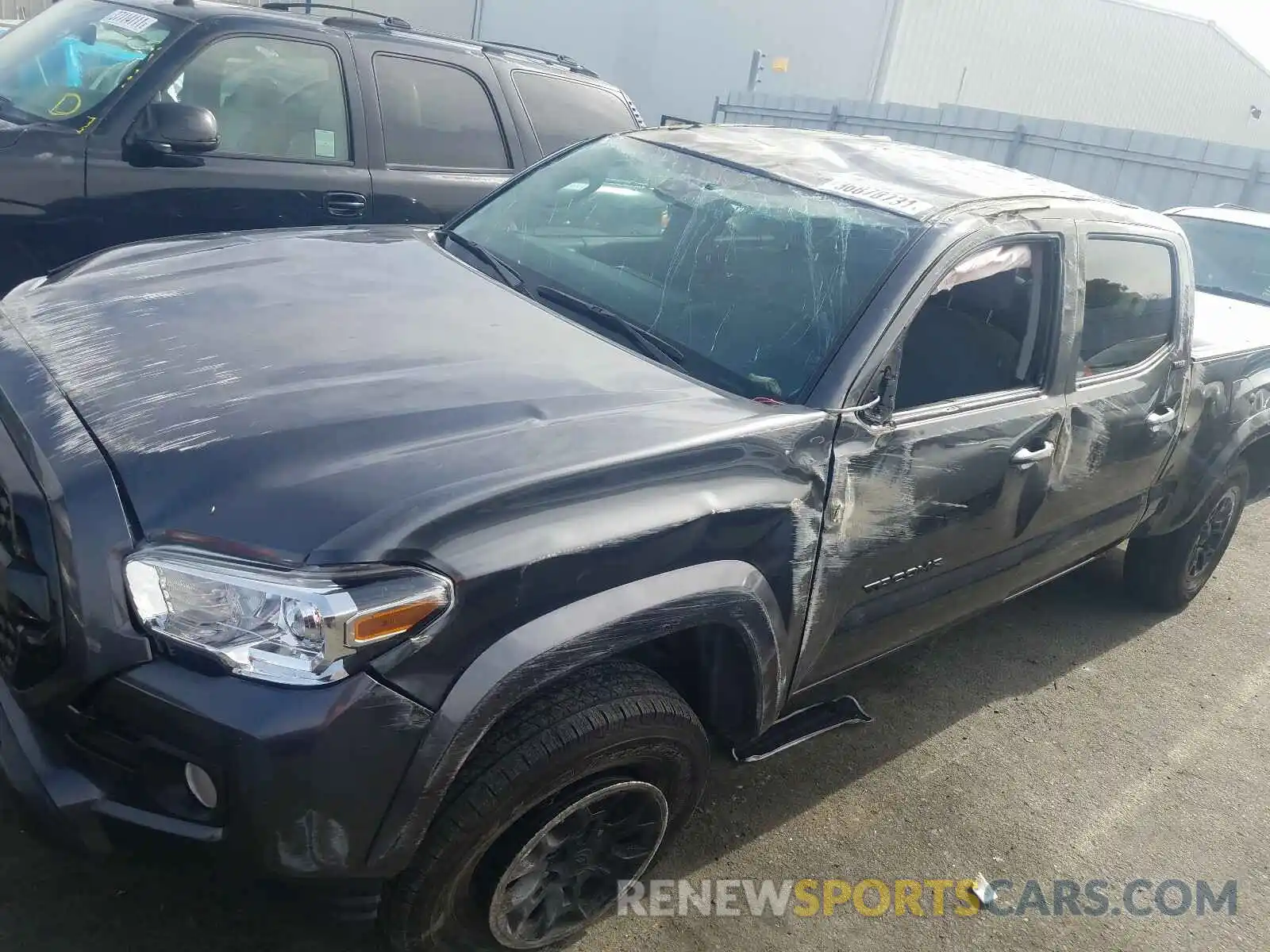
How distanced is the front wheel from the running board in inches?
91.3

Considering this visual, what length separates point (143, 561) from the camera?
6.06ft

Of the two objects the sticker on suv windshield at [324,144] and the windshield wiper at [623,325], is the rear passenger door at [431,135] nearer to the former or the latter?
the sticker on suv windshield at [324,144]

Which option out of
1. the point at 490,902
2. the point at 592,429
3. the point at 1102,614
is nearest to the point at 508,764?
the point at 490,902

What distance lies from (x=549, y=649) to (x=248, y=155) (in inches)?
135

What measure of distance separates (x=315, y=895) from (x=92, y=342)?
4.42 feet

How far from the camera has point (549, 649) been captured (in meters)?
1.98

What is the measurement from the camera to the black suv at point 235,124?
13.6 ft

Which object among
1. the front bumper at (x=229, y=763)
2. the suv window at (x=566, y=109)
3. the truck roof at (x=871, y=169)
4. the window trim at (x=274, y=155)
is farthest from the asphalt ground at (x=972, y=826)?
the suv window at (x=566, y=109)

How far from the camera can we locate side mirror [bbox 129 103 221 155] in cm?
412

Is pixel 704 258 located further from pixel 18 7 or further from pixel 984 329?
pixel 18 7

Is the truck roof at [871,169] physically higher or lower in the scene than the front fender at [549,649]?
higher

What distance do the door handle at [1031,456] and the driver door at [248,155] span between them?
316cm

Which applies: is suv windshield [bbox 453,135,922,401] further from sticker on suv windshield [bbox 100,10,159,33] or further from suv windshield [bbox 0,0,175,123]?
sticker on suv windshield [bbox 100,10,159,33]
